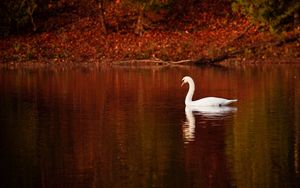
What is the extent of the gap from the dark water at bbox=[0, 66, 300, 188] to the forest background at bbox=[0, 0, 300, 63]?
643cm

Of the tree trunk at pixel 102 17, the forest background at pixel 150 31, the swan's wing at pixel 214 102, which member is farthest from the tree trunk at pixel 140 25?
the swan's wing at pixel 214 102

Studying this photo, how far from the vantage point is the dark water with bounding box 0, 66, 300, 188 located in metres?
14.0

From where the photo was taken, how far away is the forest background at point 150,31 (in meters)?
37.4

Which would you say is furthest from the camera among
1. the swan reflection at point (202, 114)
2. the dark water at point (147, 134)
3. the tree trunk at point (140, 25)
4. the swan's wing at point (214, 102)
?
the tree trunk at point (140, 25)

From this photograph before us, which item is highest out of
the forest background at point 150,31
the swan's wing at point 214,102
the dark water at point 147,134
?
the forest background at point 150,31

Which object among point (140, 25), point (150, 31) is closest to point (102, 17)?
point (140, 25)

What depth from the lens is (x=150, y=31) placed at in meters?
40.3

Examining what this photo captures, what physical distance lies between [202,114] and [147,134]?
13.2ft

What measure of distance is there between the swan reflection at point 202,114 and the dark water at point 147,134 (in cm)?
3

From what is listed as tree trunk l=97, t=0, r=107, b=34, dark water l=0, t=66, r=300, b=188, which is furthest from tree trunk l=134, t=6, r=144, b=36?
dark water l=0, t=66, r=300, b=188

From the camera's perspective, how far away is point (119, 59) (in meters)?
37.6

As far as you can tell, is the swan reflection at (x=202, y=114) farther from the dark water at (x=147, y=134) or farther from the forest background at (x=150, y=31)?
the forest background at (x=150, y=31)

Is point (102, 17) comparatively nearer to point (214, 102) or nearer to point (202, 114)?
point (214, 102)

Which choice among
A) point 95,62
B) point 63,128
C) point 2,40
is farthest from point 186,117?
point 2,40
